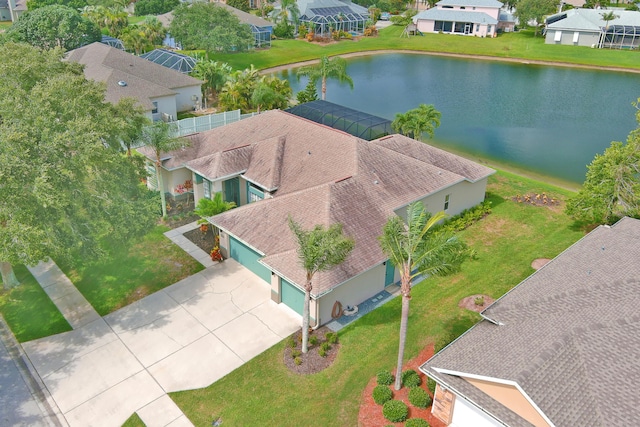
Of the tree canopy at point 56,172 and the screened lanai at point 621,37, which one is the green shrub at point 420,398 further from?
the screened lanai at point 621,37

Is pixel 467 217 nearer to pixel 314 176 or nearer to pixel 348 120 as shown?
pixel 314 176

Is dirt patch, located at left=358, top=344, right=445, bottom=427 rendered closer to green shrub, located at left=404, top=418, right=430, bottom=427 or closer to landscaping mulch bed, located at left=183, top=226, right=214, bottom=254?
green shrub, located at left=404, top=418, right=430, bottom=427

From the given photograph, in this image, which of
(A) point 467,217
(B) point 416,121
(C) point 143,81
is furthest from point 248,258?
(C) point 143,81

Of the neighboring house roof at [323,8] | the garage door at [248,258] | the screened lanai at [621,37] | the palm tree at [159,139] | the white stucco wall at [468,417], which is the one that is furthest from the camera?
the neighboring house roof at [323,8]

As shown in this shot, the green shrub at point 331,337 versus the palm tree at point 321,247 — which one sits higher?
the palm tree at point 321,247

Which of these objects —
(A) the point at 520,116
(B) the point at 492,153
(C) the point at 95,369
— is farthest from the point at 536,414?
(A) the point at 520,116

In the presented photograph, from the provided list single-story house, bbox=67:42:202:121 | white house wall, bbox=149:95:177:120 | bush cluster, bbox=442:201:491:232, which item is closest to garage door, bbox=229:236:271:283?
bush cluster, bbox=442:201:491:232

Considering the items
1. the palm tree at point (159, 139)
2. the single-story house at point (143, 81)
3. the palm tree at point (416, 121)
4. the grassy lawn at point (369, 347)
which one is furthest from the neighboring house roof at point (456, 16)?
the palm tree at point (159, 139)

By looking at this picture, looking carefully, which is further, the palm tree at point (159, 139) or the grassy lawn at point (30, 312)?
the palm tree at point (159, 139)
